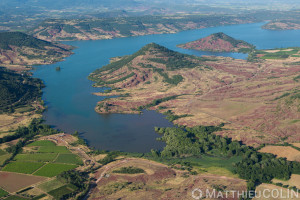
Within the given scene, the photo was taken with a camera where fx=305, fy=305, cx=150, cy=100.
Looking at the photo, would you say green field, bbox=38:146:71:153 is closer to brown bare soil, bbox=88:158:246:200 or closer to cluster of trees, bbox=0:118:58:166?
cluster of trees, bbox=0:118:58:166

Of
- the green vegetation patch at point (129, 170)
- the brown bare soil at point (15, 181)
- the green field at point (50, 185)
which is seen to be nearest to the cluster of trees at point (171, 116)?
the green vegetation patch at point (129, 170)

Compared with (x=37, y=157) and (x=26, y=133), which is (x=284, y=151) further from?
(x=26, y=133)

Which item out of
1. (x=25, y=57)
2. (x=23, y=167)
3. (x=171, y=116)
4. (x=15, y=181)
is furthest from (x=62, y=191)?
(x=25, y=57)

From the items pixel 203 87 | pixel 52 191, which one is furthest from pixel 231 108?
pixel 52 191

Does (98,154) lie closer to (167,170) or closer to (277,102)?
(167,170)

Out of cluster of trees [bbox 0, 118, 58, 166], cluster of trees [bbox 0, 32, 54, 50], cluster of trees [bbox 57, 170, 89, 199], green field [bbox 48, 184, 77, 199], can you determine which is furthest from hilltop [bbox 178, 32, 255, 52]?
green field [bbox 48, 184, 77, 199]
